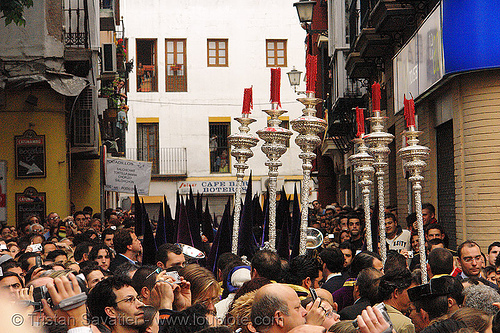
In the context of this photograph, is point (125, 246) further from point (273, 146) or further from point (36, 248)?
point (273, 146)

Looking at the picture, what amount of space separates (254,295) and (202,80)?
104 ft

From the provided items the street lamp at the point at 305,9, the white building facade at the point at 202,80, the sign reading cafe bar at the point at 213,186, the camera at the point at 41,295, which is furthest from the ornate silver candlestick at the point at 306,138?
the sign reading cafe bar at the point at 213,186

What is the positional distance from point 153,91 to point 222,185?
5.38m

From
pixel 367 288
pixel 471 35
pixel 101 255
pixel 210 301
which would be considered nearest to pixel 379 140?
pixel 367 288

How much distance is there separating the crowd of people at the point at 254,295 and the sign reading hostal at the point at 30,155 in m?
7.49

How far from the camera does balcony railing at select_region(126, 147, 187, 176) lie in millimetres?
34938

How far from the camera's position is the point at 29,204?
15422 mm

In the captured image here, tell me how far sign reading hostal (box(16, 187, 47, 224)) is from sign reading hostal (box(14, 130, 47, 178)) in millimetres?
344

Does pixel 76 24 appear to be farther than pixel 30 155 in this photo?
Yes

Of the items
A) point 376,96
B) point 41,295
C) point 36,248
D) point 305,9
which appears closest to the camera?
point 41,295

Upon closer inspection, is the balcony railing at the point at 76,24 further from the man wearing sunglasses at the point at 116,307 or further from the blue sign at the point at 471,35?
the man wearing sunglasses at the point at 116,307

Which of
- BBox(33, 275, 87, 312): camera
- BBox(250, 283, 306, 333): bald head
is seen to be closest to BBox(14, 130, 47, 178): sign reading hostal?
BBox(33, 275, 87, 312): camera

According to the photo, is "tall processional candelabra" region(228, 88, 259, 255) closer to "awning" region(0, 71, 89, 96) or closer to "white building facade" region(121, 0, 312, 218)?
"awning" region(0, 71, 89, 96)

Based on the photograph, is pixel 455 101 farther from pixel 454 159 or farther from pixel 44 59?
pixel 44 59
